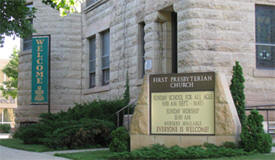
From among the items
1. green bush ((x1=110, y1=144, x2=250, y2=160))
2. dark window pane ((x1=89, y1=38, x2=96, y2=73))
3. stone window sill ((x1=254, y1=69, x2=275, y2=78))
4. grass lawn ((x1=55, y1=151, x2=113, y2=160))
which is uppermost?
dark window pane ((x1=89, y1=38, x2=96, y2=73))

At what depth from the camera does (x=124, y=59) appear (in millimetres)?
20375

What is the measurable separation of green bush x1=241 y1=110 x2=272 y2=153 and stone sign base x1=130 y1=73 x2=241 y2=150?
24 cm

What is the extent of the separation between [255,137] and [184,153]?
183 centimetres

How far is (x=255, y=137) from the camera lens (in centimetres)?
1091

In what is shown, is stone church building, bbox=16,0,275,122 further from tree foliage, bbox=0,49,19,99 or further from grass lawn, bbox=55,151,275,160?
tree foliage, bbox=0,49,19,99

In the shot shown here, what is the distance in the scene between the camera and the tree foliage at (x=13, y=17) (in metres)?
16.5

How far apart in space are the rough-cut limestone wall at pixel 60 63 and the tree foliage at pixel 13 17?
25.2 ft

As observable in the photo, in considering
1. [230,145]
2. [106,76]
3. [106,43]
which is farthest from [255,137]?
[106,43]

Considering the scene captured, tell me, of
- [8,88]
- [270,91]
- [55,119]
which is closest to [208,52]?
[270,91]

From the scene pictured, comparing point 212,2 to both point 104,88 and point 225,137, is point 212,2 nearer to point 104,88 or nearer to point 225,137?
point 225,137

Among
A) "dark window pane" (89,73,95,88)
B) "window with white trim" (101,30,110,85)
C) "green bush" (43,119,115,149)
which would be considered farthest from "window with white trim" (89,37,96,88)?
"green bush" (43,119,115,149)

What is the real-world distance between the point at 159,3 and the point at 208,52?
329cm

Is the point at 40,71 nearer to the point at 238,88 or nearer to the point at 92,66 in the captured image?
the point at 92,66

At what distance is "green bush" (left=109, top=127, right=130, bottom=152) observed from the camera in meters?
12.2
